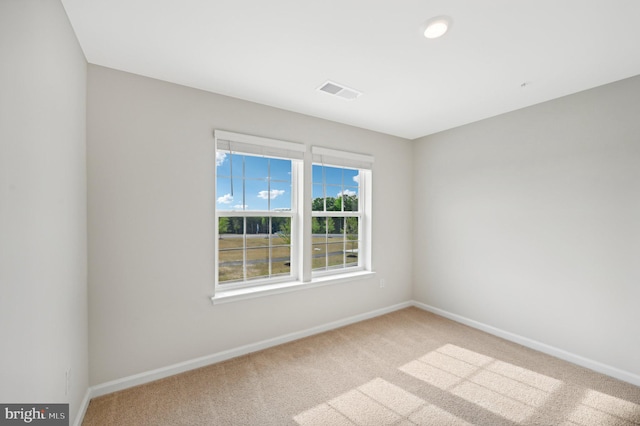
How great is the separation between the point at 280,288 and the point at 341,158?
1.75m

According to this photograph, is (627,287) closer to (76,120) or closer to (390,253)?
(390,253)

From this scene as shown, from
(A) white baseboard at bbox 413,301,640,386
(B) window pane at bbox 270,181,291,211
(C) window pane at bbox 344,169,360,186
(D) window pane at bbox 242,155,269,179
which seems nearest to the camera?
(A) white baseboard at bbox 413,301,640,386

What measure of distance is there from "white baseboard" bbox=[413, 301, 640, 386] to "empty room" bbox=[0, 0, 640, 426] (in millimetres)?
16

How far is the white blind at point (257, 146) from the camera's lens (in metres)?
2.62

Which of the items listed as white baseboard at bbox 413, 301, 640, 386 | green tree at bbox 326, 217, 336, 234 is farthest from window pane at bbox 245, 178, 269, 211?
white baseboard at bbox 413, 301, 640, 386

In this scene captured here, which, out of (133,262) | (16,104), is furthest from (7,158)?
(133,262)

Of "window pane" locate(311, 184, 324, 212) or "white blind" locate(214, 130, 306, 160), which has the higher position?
"white blind" locate(214, 130, 306, 160)

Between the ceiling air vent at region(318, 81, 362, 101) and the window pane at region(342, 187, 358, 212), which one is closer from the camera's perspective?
Answer: the ceiling air vent at region(318, 81, 362, 101)

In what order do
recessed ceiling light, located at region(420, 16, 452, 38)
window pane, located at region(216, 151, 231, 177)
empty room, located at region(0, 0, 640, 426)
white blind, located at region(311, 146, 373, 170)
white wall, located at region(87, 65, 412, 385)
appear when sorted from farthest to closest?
white blind, located at region(311, 146, 373, 170) < window pane, located at region(216, 151, 231, 177) < white wall, located at region(87, 65, 412, 385) < recessed ceiling light, located at region(420, 16, 452, 38) < empty room, located at region(0, 0, 640, 426)

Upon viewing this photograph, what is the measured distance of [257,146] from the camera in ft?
9.17

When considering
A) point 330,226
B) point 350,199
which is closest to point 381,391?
point 330,226

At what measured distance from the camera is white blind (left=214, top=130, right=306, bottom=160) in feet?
8.60

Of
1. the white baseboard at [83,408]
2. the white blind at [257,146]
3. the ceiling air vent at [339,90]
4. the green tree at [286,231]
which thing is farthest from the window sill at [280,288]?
the ceiling air vent at [339,90]

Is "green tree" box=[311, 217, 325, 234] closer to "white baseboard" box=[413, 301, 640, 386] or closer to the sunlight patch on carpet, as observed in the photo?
the sunlight patch on carpet
